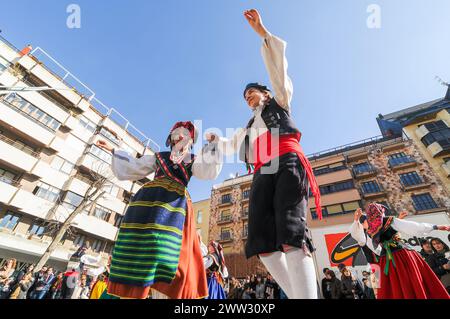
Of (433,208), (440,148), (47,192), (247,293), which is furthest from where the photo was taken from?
(440,148)

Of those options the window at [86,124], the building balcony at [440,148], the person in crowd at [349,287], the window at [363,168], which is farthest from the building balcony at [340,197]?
the window at [86,124]

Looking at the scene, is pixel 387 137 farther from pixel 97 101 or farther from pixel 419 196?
pixel 97 101

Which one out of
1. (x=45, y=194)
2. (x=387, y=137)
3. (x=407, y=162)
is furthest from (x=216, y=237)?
(x=387, y=137)

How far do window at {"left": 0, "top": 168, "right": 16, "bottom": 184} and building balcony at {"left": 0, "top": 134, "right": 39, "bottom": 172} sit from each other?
→ 0.83 m

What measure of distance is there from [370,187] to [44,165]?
29091 mm

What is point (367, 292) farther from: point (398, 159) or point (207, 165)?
point (398, 159)

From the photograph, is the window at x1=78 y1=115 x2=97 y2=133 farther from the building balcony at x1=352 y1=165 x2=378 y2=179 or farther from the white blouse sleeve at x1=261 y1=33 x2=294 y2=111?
the building balcony at x1=352 y1=165 x2=378 y2=179

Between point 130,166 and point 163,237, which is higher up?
point 130,166

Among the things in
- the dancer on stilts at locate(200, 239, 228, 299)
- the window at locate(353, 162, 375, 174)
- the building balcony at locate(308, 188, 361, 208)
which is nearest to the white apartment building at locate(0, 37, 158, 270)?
the dancer on stilts at locate(200, 239, 228, 299)

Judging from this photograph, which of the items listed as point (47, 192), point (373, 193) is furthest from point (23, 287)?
point (373, 193)

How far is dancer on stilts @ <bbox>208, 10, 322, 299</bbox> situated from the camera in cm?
127

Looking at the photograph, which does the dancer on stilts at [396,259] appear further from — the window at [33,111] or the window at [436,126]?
the window at [436,126]

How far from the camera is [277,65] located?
1.82 metres

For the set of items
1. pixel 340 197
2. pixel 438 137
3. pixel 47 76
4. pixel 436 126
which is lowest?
pixel 340 197
